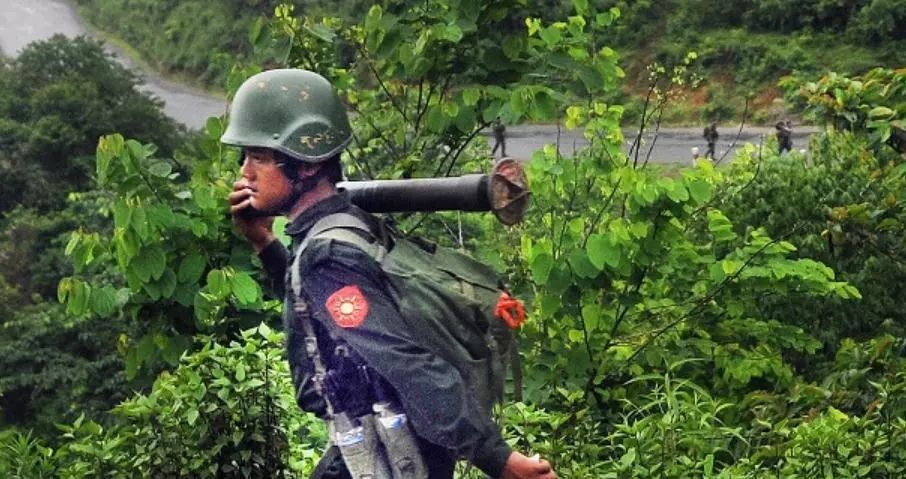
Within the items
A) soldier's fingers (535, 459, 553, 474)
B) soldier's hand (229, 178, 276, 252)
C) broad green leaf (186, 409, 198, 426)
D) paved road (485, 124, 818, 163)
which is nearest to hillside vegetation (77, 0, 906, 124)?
paved road (485, 124, 818, 163)

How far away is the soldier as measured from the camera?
331 cm

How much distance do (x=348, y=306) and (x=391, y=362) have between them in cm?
18

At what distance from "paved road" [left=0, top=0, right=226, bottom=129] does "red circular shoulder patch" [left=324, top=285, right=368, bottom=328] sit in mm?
29394

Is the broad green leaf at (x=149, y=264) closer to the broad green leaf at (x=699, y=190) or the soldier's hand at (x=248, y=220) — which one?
the soldier's hand at (x=248, y=220)

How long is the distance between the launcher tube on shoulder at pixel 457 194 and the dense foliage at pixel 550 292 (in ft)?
2.17

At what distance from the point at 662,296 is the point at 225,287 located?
324cm

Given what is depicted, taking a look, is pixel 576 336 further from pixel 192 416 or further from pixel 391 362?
pixel 391 362

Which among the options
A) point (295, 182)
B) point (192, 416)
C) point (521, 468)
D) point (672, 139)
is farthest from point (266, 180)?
point (672, 139)

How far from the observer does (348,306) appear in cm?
331

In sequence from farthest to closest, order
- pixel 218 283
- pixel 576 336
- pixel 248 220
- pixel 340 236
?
1. pixel 576 336
2. pixel 218 283
3. pixel 248 220
4. pixel 340 236

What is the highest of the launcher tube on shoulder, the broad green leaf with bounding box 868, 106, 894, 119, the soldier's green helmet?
the soldier's green helmet

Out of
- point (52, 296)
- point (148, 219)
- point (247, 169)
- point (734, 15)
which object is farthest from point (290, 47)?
point (734, 15)

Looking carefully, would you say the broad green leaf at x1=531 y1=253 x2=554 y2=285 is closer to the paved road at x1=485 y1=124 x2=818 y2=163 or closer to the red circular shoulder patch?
the red circular shoulder patch

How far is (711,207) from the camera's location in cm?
816
